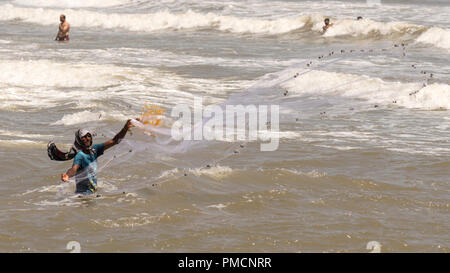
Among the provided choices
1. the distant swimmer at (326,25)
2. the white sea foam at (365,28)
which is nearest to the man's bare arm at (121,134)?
the distant swimmer at (326,25)

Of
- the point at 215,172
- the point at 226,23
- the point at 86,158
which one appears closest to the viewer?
the point at 86,158

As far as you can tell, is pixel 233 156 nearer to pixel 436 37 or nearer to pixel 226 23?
pixel 436 37

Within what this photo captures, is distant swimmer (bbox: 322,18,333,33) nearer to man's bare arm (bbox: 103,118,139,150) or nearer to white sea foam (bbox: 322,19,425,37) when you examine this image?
white sea foam (bbox: 322,19,425,37)

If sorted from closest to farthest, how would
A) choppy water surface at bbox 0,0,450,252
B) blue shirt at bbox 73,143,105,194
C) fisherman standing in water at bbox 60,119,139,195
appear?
choppy water surface at bbox 0,0,450,252 < fisherman standing in water at bbox 60,119,139,195 < blue shirt at bbox 73,143,105,194

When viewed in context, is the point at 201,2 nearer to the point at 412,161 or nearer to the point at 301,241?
the point at 412,161

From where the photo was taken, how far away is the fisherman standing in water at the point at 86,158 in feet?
28.7

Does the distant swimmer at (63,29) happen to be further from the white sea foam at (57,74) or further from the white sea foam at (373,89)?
the white sea foam at (373,89)

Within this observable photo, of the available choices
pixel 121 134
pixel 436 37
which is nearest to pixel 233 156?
pixel 121 134

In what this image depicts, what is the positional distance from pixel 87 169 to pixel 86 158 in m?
0.14

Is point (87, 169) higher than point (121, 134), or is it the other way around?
point (121, 134)

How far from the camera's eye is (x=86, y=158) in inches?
353

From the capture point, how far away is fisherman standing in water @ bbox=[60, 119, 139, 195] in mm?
8742

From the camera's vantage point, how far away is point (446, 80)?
1961cm

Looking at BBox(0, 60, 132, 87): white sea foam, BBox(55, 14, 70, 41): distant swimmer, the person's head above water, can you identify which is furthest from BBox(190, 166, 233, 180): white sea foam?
BBox(55, 14, 70, 41): distant swimmer
